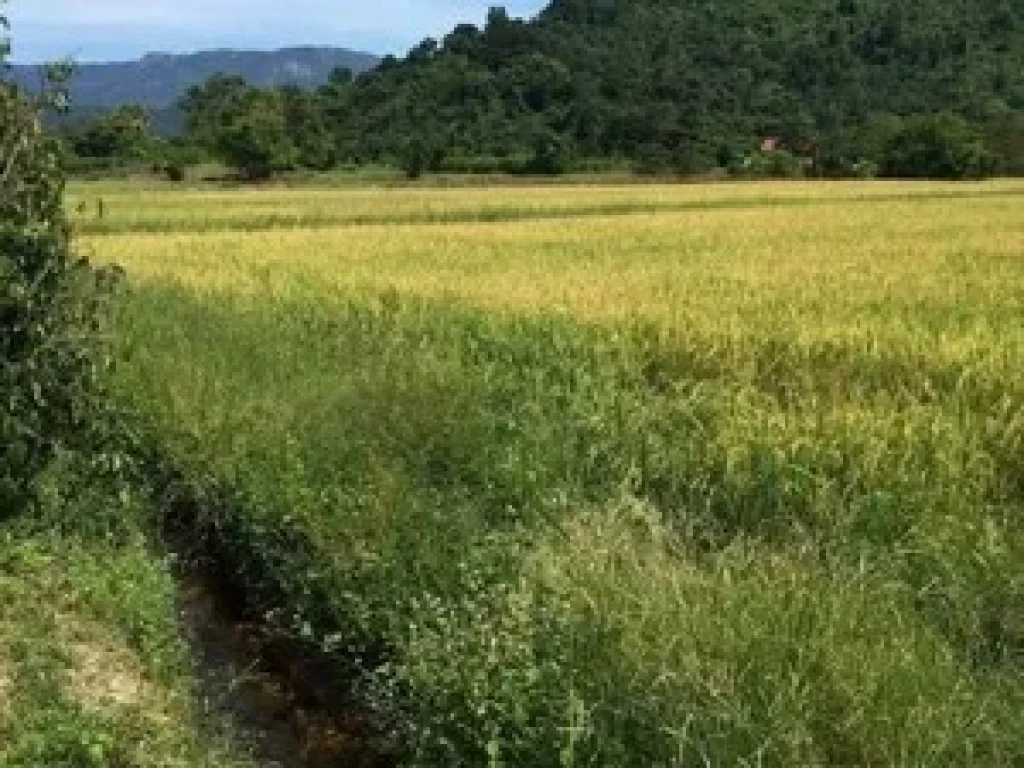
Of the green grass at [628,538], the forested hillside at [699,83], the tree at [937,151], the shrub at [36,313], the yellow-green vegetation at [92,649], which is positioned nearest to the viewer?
the green grass at [628,538]

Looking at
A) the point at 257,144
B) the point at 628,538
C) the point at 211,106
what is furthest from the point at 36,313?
the point at 211,106

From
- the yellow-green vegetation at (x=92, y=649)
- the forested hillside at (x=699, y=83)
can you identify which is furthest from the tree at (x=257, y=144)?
the yellow-green vegetation at (x=92, y=649)

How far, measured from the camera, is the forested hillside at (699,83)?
242ft

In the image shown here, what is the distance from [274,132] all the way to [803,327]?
65215mm

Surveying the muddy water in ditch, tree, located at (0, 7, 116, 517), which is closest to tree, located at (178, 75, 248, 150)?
tree, located at (0, 7, 116, 517)

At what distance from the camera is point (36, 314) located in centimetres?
802

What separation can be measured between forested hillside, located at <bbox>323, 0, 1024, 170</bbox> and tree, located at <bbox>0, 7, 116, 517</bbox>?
60974 millimetres

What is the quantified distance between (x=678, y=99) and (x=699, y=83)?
2.75 metres

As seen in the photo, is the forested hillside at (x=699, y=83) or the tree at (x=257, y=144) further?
the forested hillside at (x=699, y=83)

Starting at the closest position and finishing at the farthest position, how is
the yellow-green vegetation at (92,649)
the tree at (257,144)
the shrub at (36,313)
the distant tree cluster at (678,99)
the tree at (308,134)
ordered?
the yellow-green vegetation at (92,649), the shrub at (36,313), the distant tree cluster at (678,99), the tree at (257,144), the tree at (308,134)

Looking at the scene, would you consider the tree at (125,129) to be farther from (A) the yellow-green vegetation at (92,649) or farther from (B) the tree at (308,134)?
(B) the tree at (308,134)

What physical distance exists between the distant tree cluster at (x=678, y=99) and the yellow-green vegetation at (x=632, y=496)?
53.9 meters

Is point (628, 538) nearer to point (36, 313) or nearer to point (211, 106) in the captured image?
point (36, 313)

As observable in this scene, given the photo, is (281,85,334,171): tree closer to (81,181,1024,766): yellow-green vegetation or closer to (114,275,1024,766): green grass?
(81,181,1024,766): yellow-green vegetation
